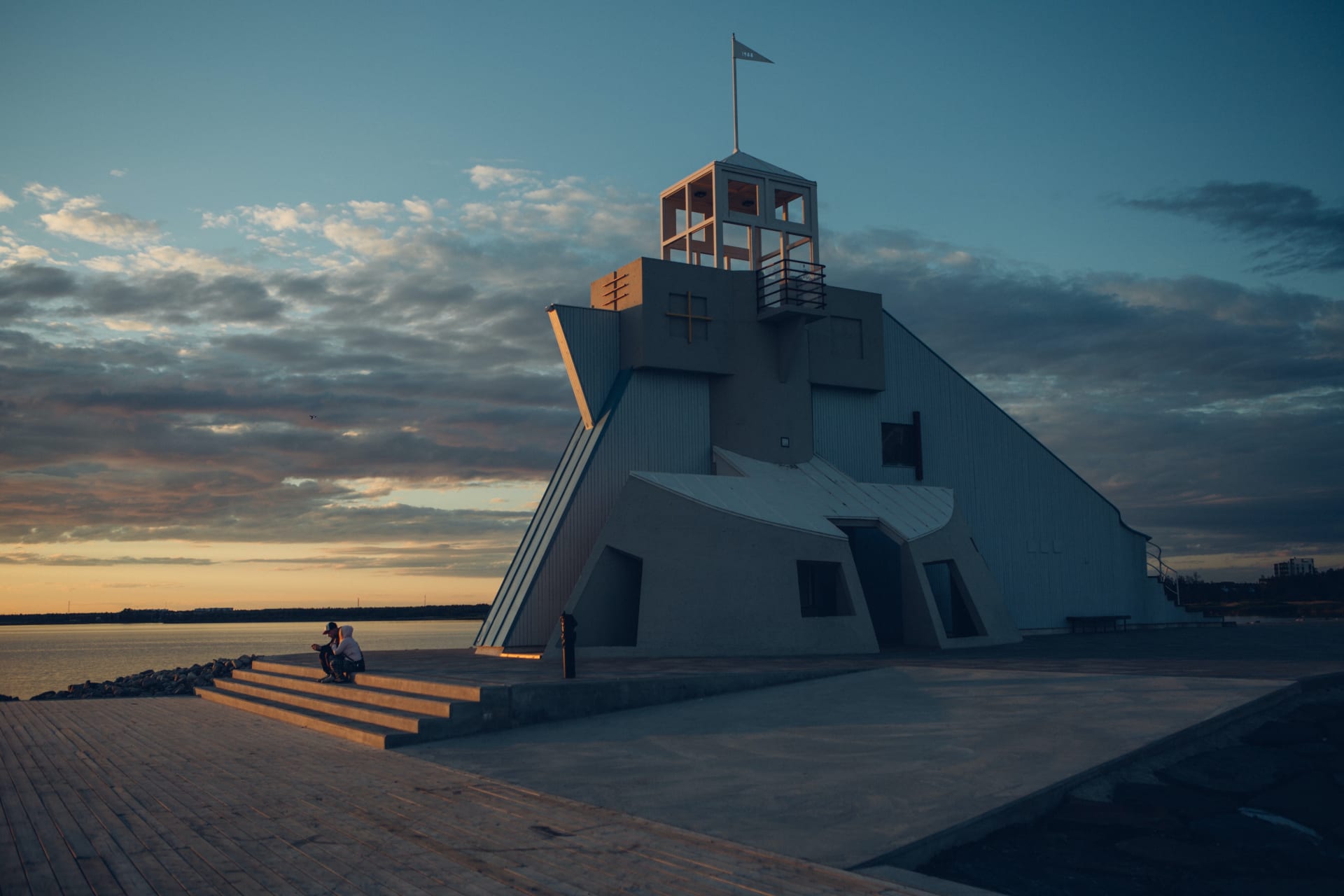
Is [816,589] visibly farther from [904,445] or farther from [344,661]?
[344,661]

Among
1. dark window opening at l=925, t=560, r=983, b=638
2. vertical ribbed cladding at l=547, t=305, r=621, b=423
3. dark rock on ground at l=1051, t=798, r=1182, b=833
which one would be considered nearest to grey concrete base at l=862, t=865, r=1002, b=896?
dark rock on ground at l=1051, t=798, r=1182, b=833

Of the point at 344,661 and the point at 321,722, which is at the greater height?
the point at 344,661

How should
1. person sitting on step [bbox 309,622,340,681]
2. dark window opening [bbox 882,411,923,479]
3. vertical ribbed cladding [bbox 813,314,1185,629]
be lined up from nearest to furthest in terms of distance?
person sitting on step [bbox 309,622,340,681] → vertical ribbed cladding [bbox 813,314,1185,629] → dark window opening [bbox 882,411,923,479]

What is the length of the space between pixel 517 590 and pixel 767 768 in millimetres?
14217

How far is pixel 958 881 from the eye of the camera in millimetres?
6766

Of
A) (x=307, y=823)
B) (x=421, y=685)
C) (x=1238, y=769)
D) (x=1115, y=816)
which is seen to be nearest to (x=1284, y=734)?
(x=1238, y=769)

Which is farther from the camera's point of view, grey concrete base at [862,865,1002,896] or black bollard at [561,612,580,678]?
Answer: black bollard at [561,612,580,678]

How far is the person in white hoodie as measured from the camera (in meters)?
16.1

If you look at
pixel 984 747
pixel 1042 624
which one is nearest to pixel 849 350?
pixel 1042 624

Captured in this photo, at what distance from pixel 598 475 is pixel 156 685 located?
11205 millimetres

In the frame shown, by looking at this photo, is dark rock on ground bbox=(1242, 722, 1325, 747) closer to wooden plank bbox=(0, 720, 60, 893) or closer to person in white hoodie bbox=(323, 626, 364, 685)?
wooden plank bbox=(0, 720, 60, 893)

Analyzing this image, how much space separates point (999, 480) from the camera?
3012 centimetres

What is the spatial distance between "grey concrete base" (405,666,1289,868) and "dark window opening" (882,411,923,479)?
1441 centimetres

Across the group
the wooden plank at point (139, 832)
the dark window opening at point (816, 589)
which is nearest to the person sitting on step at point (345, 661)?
the wooden plank at point (139, 832)
